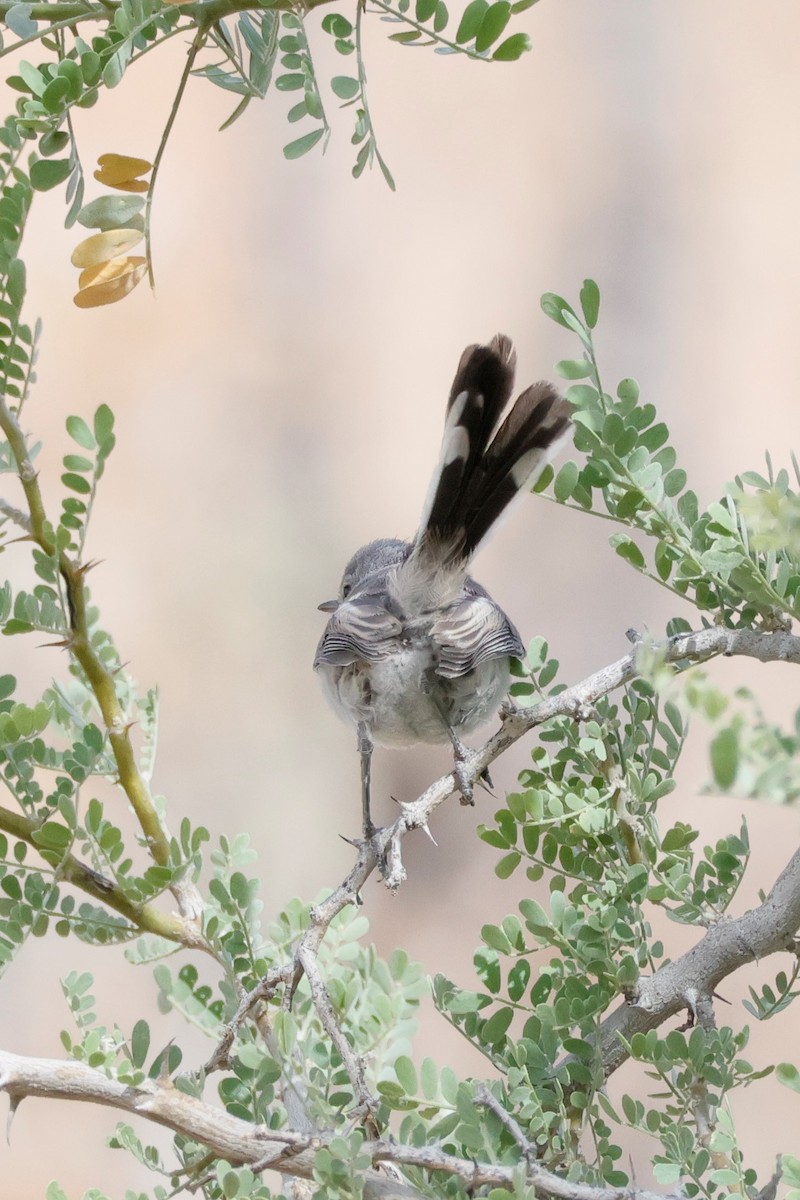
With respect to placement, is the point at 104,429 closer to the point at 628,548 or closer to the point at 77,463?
the point at 77,463

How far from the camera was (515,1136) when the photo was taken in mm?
1053

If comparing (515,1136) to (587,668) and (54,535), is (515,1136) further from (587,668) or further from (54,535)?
(587,668)

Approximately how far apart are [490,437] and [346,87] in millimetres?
654

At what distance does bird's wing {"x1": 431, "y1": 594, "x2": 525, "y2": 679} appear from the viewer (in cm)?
185

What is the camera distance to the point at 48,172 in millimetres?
1138

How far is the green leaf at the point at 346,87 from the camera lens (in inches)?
44.9

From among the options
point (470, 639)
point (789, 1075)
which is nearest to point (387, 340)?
point (470, 639)

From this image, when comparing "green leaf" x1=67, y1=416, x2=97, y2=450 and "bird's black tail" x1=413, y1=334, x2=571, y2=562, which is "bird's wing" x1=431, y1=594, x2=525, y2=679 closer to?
"bird's black tail" x1=413, y1=334, x2=571, y2=562

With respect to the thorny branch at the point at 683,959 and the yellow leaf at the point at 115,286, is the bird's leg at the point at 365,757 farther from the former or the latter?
the yellow leaf at the point at 115,286

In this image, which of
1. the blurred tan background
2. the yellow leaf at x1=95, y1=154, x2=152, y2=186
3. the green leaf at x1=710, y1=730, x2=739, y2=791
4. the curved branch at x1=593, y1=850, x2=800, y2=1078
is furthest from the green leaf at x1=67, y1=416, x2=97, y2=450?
the blurred tan background

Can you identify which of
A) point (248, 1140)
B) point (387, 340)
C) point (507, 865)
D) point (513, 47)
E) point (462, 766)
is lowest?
point (248, 1140)

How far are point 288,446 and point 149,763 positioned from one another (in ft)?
9.63

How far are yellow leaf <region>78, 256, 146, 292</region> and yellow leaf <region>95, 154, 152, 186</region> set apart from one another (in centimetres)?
8

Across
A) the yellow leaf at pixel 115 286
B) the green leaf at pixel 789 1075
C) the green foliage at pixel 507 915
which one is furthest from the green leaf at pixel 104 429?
the green leaf at pixel 789 1075
